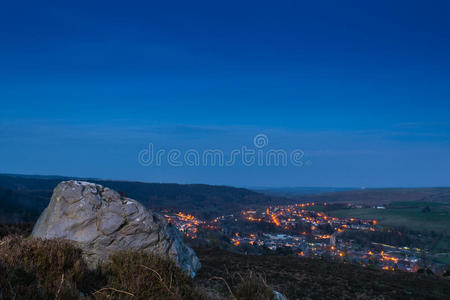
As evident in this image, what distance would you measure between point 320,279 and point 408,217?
7753cm

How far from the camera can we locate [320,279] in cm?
1351

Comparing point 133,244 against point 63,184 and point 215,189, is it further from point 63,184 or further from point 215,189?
point 215,189

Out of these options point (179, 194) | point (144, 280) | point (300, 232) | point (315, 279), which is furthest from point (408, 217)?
point (144, 280)

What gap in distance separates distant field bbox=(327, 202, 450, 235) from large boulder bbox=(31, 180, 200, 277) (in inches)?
2623

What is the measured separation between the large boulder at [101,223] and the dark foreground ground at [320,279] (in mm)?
2026

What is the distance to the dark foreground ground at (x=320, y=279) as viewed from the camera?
450 inches

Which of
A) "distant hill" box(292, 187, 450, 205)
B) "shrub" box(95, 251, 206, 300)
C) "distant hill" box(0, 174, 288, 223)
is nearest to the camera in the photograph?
"shrub" box(95, 251, 206, 300)

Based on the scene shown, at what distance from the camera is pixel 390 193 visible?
Result: 13812 cm

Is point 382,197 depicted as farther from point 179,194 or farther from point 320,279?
point 320,279

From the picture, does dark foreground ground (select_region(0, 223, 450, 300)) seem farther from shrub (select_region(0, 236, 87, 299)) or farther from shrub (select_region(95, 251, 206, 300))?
shrub (select_region(0, 236, 87, 299))

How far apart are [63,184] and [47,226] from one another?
4.86 feet

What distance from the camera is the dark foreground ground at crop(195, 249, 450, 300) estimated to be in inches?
450

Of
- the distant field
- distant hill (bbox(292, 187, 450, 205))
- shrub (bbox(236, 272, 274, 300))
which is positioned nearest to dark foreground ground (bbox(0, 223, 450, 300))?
shrub (bbox(236, 272, 274, 300))

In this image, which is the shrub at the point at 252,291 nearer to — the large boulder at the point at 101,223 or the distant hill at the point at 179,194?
the large boulder at the point at 101,223
